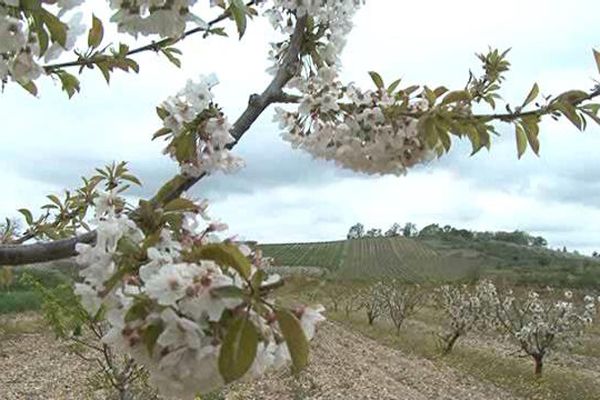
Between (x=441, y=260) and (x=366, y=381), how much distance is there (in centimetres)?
2880

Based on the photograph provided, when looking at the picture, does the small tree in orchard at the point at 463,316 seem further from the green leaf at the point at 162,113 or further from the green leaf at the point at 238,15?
the green leaf at the point at 238,15

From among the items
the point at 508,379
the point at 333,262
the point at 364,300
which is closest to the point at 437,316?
the point at 364,300

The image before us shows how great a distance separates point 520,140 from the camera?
1284mm

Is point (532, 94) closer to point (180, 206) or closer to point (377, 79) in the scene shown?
point (377, 79)

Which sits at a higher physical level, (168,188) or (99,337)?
(168,188)

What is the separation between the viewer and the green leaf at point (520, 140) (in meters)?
1.28

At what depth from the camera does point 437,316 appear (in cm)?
2186

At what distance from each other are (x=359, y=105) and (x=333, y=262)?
40095 mm

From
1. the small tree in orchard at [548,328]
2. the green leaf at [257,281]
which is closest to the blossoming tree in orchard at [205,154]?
the green leaf at [257,281]

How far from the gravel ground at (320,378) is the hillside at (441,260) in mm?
20784

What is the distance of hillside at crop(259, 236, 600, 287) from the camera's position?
35.9m

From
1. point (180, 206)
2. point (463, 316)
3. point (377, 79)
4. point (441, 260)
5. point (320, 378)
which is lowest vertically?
point (320, 378)

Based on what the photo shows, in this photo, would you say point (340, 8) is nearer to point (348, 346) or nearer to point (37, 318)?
point (348, 346)

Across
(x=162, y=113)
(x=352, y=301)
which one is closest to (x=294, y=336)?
(x=162, y=113)
